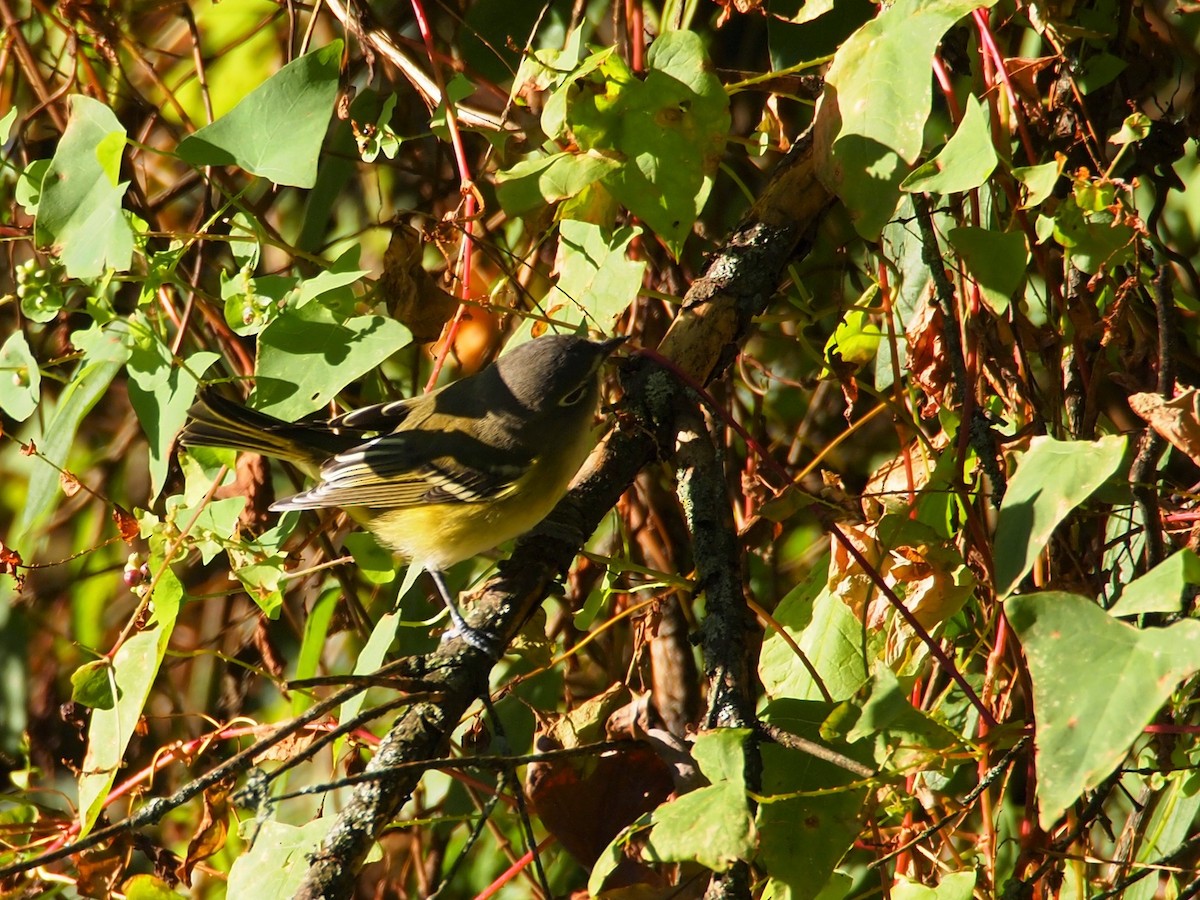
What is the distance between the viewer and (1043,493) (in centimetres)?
151

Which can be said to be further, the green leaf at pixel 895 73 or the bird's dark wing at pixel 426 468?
the bird's dark wing at pixel 426 468

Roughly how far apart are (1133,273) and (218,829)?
2172 millimetres

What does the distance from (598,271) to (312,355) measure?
0.62 meters

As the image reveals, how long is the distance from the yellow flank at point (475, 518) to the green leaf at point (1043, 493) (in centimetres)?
132

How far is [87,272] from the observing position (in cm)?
212

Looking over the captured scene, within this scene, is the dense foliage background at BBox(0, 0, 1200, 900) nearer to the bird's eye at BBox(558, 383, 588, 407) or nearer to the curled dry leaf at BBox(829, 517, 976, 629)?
the curled dry leaf at BBox(829, 517, 976, 629)

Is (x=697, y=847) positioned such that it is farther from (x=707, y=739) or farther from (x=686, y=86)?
(x=686, y=86)

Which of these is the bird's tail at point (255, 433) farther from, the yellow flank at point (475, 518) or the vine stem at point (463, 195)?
the vine stem at point (463, 195)

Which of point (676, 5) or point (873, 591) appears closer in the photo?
point (873, 591)

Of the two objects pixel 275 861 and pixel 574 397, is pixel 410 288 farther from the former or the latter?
pixel 275 861

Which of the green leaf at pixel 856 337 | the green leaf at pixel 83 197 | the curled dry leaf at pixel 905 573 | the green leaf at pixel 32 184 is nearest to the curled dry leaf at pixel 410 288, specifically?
A: the green leaf at pixel 83 197

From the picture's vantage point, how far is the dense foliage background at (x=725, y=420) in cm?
170

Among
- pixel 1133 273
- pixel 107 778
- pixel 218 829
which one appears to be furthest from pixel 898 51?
pixel 218 829

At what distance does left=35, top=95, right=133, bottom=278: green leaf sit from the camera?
2.15 m
